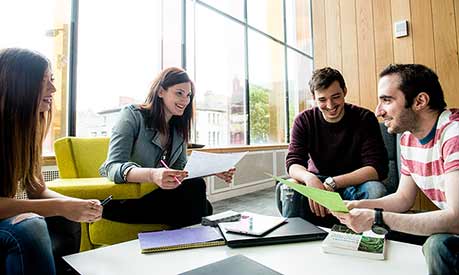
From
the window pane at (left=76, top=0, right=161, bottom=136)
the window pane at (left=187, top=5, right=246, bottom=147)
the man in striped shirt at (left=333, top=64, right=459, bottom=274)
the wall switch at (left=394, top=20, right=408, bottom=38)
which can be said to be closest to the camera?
the man in striped shirt at (left=333, top=64, right=459, bottom=274)

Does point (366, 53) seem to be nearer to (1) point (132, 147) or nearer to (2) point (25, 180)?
(1) point (132, 147)

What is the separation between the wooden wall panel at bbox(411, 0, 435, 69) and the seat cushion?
2.17m

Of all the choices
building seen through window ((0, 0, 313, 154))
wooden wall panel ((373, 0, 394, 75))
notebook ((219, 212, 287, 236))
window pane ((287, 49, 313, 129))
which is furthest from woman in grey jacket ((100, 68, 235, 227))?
window pane ((287, 49, 313, 129))

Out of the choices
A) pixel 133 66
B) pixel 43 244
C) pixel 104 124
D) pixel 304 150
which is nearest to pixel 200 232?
pixel 43 244

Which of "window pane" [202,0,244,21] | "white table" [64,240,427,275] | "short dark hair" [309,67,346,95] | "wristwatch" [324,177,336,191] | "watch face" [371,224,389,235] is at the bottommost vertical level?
"white table" [64,240,427,275]

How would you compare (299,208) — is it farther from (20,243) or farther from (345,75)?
(345,75)

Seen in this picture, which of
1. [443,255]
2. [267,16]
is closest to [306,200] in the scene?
[443,255]

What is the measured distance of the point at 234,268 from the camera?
79 centimetres

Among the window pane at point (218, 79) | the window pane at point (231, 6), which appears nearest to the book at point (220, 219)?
the window pane at point (218, 79)

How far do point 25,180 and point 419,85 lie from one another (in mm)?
1423

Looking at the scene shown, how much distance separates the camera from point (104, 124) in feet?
9.45

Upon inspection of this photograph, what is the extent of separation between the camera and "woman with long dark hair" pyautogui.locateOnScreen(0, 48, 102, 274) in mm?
775

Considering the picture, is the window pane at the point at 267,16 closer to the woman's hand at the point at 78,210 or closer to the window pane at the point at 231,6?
the window pane at the point at 231,6

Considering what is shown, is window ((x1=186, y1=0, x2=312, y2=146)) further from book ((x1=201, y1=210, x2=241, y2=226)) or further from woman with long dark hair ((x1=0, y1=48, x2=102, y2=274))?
woman with long dark hair ((x1=0, y1=48, x2=102, y2=274))
